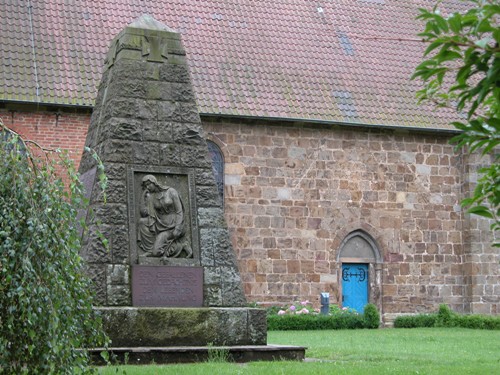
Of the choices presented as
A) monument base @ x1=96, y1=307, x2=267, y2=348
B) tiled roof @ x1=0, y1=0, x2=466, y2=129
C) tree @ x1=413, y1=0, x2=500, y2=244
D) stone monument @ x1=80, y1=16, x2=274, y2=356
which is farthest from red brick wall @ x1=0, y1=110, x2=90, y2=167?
tree @ x1=413, y1=0, x2=500, y2=244

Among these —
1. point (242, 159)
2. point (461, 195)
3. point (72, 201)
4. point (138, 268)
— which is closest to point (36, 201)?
point (72, 201)

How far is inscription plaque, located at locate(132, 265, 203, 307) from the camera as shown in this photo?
10.1 m

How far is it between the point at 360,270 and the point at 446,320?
2507mm

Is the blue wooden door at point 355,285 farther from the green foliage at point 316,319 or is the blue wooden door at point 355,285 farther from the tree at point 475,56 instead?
the tree at point 475,56

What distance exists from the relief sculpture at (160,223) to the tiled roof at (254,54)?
401 inches

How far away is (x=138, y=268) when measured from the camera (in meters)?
10.1

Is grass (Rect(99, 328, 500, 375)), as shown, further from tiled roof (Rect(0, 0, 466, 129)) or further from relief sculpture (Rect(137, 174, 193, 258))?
tiled roof (Rect(0, 0, 466, 129))

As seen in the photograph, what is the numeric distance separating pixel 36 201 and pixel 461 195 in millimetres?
18781

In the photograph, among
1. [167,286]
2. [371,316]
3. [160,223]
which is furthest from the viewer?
[371,316]

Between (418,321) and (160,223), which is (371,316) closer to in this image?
(418,321)

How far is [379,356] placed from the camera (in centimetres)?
1173

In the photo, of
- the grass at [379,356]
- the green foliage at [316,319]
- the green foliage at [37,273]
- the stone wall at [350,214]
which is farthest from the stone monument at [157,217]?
the stone wall at [350,214]

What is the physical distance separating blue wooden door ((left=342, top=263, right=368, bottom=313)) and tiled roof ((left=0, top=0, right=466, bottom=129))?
364 cm

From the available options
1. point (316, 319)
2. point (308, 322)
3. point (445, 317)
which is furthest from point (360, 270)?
point (308, 322)
